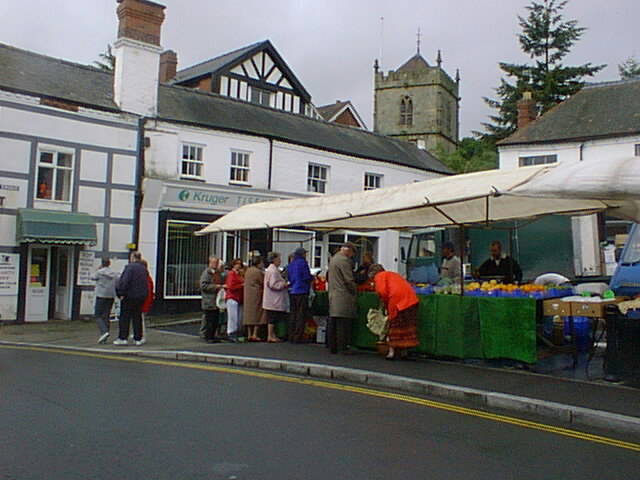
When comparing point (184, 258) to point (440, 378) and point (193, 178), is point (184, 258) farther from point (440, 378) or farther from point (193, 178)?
point (440, 378)

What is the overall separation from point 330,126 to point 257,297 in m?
17.5

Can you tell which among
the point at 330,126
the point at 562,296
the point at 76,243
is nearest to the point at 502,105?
the point at 330,126

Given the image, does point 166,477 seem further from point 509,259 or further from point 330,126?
point 330,126

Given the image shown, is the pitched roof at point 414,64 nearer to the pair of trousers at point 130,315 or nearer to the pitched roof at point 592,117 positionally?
the pitched roof at point 592,117

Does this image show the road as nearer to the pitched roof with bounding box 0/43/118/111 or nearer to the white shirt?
the white shirt

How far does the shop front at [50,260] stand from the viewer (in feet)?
58.1

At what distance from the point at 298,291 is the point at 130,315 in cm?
350

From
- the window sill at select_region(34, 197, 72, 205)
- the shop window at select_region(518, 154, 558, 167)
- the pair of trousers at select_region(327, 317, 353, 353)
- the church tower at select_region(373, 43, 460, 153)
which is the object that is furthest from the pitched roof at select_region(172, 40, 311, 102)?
the church tower at select_region(373, 43, 460, 153)

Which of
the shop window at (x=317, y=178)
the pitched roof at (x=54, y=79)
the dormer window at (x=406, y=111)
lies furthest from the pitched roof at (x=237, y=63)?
the dormer window at (x=406, y=111)

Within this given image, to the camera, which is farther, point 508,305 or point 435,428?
point 508,305

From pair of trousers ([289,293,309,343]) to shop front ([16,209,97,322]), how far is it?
8404 mm

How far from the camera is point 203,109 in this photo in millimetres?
23469

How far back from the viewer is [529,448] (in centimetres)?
566

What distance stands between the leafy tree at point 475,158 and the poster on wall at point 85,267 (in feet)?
105
